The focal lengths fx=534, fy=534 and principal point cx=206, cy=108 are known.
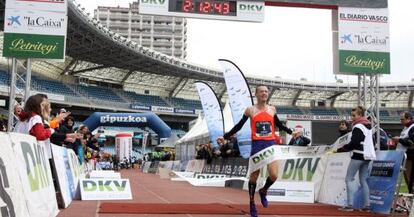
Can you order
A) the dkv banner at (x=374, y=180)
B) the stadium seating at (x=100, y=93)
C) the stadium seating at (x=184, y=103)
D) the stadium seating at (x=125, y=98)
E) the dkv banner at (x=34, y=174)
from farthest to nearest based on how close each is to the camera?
the stadium seating at (x=184, y=103), the stadium seating at (x=100, y=93), the stadium seating at (x=125, y=98), the dkv banner at (x=374, y=180), the dkv banner at (x=34, y=174)

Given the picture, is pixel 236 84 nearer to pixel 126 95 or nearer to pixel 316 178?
pixel 316 178

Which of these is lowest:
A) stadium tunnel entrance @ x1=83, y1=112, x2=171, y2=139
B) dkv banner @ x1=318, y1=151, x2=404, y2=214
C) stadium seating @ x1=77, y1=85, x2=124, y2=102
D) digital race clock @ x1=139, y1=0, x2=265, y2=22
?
dkv banner @ x1=318, y1=151, x2=404, y2=214

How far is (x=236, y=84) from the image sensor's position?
19.8m

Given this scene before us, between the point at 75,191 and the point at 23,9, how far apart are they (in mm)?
6917

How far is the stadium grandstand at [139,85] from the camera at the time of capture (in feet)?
174

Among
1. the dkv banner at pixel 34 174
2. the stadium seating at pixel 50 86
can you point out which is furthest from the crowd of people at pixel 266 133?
the stadium seating at pixel 50 86

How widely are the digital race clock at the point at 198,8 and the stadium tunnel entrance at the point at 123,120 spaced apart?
21.9 metres

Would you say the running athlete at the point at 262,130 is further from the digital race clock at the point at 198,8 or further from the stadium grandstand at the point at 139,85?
the stadium grandstand at the point at 139,85

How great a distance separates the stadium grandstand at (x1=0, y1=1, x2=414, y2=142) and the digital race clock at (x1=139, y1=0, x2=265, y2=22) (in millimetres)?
25522

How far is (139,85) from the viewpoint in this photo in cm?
7531

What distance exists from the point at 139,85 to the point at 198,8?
193 ft

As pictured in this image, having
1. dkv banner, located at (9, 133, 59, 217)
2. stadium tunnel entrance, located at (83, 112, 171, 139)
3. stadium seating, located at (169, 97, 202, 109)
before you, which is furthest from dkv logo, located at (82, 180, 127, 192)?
stadium seating, located at (169, 97, 202, 109)

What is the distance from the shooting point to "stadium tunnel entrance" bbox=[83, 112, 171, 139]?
126ft

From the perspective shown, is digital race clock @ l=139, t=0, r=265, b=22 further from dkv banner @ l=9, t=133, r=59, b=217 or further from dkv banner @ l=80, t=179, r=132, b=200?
dkv banner @ l=9, t=133, r=59, b=217
